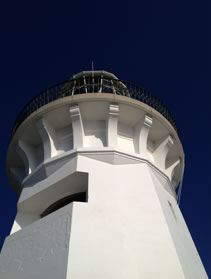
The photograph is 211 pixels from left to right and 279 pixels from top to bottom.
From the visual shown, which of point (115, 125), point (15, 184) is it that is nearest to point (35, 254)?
point (115, 125)

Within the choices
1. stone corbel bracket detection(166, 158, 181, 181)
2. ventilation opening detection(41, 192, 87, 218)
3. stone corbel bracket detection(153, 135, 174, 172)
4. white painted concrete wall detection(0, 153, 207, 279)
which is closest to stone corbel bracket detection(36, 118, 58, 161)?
white painted concrete wall detection(0, 153, 207, 279)

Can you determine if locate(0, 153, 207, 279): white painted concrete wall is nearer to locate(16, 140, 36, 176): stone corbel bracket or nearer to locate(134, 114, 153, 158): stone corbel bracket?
locate(134, 114, 153, 158): stone corbel bracket

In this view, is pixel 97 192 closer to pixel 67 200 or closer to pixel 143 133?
pixel 67 200

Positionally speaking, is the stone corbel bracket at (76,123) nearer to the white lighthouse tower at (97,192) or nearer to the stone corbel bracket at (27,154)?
the white lighthouse tower at (97,192)

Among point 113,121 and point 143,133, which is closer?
point 113,121

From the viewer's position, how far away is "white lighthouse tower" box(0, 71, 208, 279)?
697 centimetres

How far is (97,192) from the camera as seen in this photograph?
8.33 meters

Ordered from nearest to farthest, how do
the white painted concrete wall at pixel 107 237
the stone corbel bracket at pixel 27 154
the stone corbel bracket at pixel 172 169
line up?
the white painted concrete wall at pixel 107 237
the stone corbel bracket at pixel 27 154
the stone corbel bracket at pixel 172 169

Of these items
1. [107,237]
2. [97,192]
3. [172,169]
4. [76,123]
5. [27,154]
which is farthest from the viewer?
[172,169]

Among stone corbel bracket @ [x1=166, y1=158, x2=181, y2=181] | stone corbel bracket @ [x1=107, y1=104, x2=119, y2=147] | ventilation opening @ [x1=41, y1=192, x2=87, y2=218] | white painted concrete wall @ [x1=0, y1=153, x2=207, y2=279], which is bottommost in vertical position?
white painted concrete wall @ [x1=0, y1=153, x2=207, y2=279]

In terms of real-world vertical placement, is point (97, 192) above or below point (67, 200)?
below

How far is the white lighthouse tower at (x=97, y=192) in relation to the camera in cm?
697

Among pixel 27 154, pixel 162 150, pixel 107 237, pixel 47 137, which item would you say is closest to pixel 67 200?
pixel 47 137

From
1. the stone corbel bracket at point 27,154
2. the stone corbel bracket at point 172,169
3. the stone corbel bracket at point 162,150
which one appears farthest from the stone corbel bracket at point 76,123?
the stone corbel bracket at point 172,169
